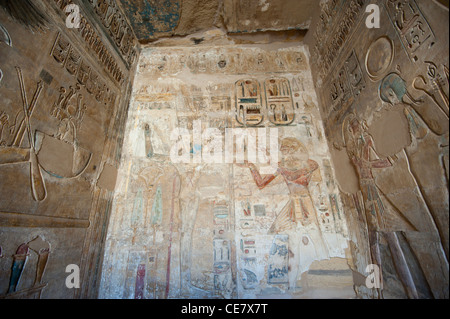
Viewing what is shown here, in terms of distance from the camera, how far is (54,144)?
2.22 m

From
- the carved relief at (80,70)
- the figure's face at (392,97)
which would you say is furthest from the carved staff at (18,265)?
the figure's face at (392,97)

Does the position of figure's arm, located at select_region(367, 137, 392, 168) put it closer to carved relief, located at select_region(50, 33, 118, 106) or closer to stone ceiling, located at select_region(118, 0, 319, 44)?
stone ceiling, located at select_region(118, 0, 319, 44)

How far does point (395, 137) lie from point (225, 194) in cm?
209

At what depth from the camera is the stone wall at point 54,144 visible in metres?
1.79

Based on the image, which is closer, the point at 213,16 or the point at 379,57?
the point at 379,57

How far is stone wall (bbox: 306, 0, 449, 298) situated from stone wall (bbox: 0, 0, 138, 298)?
10.8 ft

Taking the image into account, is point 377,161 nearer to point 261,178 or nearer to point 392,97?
point 392,97

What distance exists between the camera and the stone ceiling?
3648 millimetres

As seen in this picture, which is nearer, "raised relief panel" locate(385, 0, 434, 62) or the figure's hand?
"raised relief panel" locate(385, 0, 434, 62)

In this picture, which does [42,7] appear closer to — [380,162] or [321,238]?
[380,162]

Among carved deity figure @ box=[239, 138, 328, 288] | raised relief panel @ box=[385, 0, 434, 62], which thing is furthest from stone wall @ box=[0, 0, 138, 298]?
raised relief panel @ box=[385, 0, 434, 62]

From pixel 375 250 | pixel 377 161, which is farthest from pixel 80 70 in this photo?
pixel 375 250

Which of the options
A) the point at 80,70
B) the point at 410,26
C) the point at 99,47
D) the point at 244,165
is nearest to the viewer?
the point at 410,26

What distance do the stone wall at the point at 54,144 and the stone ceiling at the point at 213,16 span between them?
2.23 ft
